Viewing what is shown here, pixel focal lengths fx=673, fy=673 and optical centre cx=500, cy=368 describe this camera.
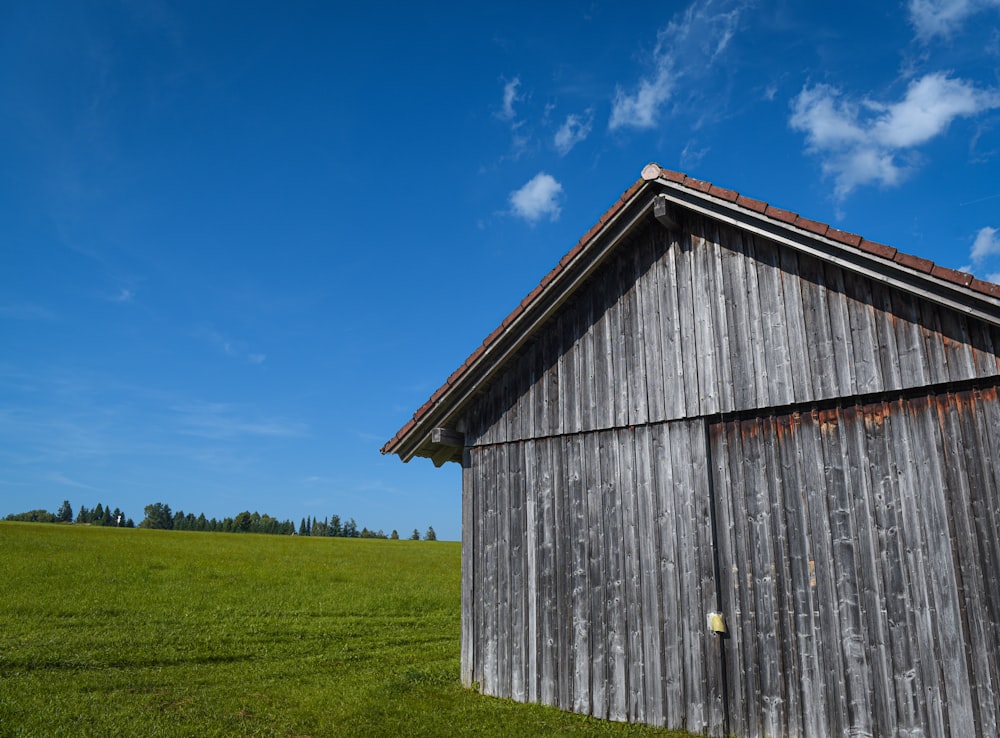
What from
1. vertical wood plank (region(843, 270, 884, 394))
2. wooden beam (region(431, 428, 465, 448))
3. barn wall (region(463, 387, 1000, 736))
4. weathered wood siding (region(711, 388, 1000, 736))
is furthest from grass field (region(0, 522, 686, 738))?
vertical wood plank (region(843, 270, 884, 394))

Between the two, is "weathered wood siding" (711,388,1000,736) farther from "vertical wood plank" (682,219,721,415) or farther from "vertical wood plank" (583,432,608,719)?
"vertical wood plank" (583,432,608,719)

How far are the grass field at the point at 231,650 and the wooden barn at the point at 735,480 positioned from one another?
4.58 ft

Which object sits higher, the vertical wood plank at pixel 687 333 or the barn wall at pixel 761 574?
the vertical wood plank at pixel 687 333

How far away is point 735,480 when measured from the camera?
29.8ft

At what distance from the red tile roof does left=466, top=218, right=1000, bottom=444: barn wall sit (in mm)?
579

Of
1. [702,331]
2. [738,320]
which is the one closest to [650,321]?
[702,331]

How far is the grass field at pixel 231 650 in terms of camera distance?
9766mm

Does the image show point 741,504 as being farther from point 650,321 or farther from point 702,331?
point 650,321

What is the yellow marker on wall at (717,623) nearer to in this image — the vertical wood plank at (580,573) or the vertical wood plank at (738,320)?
the vertical wood plank at (580,573)

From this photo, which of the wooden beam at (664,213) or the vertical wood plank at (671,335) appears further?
the wooden beam at (664,213)

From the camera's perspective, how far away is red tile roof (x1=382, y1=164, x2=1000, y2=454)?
7.38 meters

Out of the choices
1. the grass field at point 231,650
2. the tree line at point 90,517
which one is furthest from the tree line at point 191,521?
the grass field at point 231,650

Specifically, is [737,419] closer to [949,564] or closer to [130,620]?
[949,564]

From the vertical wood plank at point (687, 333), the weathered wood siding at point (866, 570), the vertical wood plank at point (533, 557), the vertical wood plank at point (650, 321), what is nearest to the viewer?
the weathered wood siding at point (866, 570)
